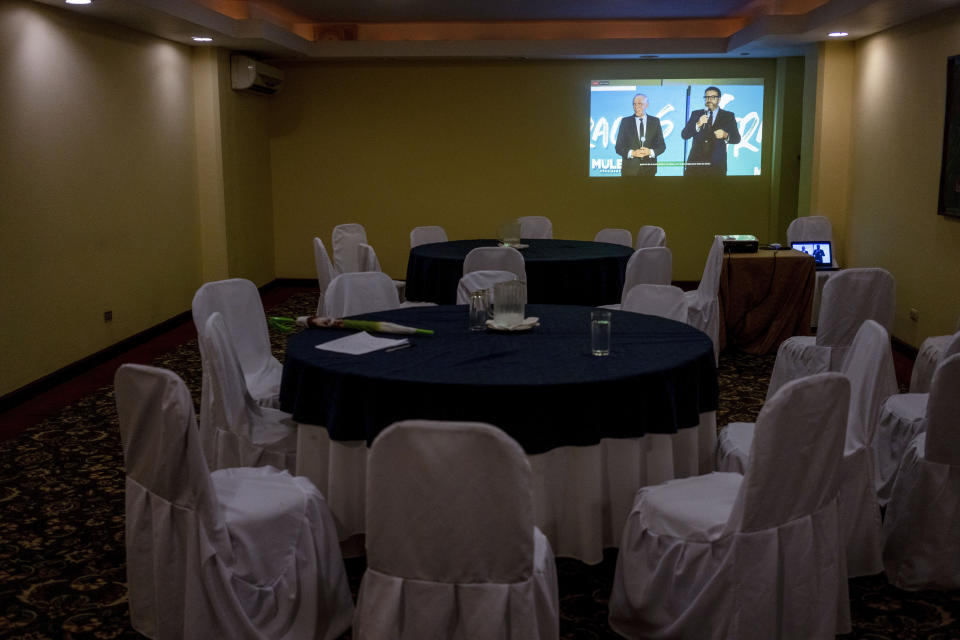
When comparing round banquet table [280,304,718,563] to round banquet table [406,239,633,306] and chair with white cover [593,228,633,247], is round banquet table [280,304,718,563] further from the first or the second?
chair with white cover [593,228,633,247]

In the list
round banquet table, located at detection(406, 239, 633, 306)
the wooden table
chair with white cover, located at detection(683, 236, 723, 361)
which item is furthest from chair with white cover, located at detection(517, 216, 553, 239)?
chair with white cover, located at detection(683, 236, 723, 361)

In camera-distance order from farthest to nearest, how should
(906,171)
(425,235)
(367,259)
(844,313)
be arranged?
(425,235)
(906,171)
(367,259)
(844,313)

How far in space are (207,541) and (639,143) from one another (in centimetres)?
867

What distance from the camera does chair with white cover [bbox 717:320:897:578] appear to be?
2.94 m

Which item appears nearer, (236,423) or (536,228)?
(236,423)

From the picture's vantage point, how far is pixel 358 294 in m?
4.77

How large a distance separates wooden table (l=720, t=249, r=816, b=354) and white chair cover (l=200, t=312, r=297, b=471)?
409 cm

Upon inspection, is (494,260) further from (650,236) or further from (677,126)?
(677,126)

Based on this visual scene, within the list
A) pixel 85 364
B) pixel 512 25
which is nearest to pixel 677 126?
pixel 512 25

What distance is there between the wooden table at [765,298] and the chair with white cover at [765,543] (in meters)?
4.16

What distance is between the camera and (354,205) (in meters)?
10.6

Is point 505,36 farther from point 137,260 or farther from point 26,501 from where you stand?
point 26,501

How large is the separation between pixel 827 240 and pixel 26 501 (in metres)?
6.49

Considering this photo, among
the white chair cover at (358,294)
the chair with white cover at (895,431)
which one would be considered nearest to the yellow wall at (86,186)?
the white chair cover at (358,294)
